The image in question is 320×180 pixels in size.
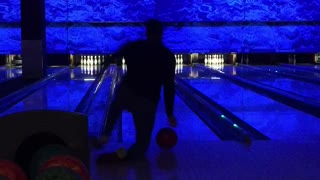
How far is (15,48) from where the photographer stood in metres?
15.2

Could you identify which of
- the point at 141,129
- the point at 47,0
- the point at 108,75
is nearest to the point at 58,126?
the point at 141,129

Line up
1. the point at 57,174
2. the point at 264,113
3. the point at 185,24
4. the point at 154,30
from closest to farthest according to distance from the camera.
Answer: the point at 57,174, the point at 154,30, the point at 264,113, the point at 185,24

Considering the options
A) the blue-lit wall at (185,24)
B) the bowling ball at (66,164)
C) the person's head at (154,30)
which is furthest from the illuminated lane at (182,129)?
the blue-lit wall at (185,24)

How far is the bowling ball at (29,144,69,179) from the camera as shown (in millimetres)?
2641

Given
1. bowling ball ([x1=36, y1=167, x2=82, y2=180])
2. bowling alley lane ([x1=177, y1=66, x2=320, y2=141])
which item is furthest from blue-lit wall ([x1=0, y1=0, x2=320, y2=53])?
bowling ball ([x1=36, y1=167, x2=82, y2=180])

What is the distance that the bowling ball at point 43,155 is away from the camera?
104 inches

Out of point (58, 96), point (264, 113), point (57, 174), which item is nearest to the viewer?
point (57, 174)

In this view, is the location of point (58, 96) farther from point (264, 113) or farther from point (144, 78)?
point (144, 78)

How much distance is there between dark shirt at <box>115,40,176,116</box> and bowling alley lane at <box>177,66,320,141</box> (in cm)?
150

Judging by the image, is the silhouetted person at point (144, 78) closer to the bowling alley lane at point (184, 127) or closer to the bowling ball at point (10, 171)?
the bowling alley lane at point (184, 127)

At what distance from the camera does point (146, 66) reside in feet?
12.2

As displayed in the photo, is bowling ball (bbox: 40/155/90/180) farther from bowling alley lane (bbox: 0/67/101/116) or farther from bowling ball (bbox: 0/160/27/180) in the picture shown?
bowling alley lane (bbox: 0/67/101/116)

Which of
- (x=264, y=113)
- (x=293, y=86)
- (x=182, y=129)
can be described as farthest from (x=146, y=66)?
(x=293, y=86)

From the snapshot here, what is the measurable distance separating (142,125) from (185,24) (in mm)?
12187
